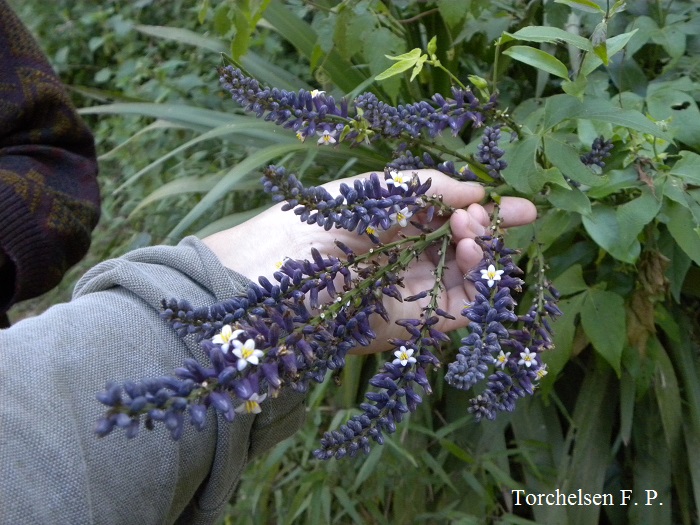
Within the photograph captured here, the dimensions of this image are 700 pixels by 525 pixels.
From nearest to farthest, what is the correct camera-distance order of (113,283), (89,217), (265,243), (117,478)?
(117,478) → (113,283) → (265,243) → (89,217)

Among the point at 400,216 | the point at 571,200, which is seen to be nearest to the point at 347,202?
the point at 400,216

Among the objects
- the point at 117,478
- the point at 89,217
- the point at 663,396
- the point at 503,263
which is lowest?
the point at 663,396

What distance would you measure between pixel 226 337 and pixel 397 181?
288mm

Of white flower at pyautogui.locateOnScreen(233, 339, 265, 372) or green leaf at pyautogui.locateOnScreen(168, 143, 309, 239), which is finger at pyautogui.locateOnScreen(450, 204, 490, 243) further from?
green leaf at pyautogui.locateOnScreen(168, 143, 309, 239)

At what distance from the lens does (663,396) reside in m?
1.37

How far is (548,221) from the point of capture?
104 cm

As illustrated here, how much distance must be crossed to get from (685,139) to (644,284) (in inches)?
9.0

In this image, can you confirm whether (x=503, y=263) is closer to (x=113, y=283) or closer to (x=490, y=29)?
(x=113, y=283)

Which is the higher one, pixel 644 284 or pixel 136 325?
pixel 136 325

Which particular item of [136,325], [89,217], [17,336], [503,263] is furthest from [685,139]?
[89,217]

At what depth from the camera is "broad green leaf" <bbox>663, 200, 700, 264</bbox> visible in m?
0.90

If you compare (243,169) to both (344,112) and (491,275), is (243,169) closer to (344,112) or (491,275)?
(344,112)

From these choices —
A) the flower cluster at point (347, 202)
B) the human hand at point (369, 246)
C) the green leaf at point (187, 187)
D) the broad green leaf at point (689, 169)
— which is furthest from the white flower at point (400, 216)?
the green leaf at point (187, 187)

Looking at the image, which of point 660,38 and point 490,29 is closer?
point 660,38
